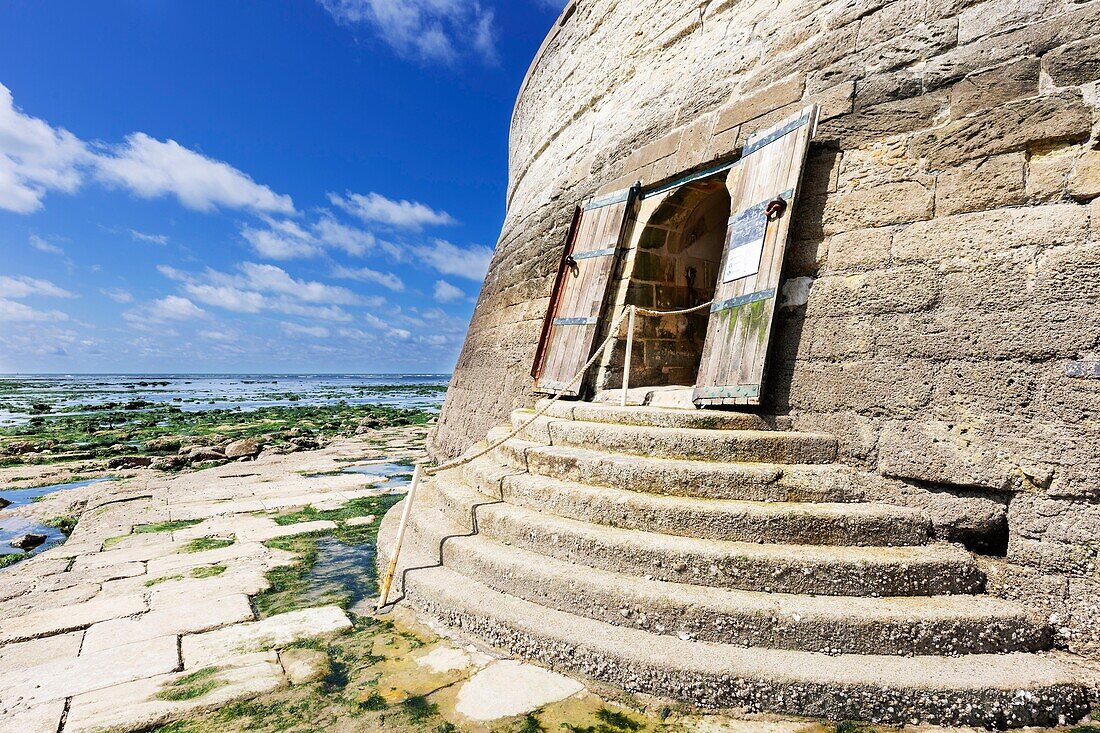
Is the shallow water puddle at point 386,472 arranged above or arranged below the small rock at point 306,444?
above

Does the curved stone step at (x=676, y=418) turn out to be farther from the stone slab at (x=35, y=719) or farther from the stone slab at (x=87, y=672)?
the stone slab at (x=35, y=719)

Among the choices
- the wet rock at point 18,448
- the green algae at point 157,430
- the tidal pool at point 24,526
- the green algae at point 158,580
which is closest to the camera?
the green algae at point 158,580

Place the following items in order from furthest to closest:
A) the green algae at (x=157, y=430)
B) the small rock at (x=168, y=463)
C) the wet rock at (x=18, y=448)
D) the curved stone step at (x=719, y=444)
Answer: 1. the green algae at (x=157, y=430)
2. the wet rock at (x=18, y=448)
3. the small rock at (x=168, y=463)
4. the curved stone step at (x=719, y=444)

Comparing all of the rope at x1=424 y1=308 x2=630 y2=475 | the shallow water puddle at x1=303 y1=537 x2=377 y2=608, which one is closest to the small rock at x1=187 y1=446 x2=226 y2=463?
the shallow water puddle at x1=303 y1=537 x2=377 y2=608

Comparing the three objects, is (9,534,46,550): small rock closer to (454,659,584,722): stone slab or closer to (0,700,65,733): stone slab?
(0,700,65,733): stone slab

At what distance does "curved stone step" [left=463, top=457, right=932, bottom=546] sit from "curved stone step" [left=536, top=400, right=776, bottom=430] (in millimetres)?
599

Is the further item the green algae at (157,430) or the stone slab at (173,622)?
the green algae at (157,430)

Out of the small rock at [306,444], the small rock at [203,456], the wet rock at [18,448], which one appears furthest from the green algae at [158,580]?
the wet rock at [18,448]

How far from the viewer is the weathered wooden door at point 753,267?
12.4 ft

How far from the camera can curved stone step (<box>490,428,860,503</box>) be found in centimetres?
316

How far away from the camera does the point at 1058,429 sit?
280cm

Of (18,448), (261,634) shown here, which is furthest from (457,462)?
(18,448)

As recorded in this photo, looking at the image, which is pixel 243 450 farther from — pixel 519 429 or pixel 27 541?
pixel 519 429

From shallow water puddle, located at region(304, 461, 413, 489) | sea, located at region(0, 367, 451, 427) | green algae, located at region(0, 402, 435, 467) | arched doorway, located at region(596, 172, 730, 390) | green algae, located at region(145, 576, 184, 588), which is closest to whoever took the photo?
green algae, located at region(145, 576, 184, 588)
